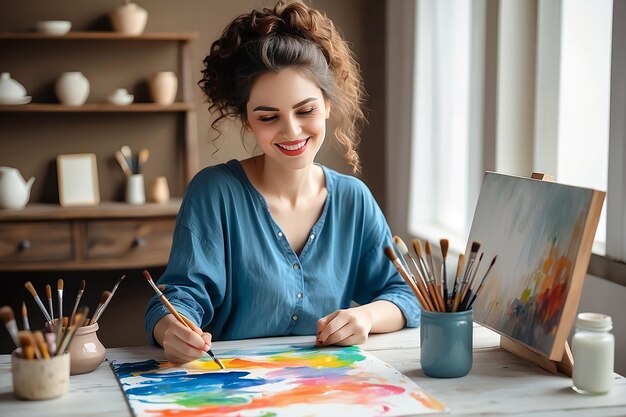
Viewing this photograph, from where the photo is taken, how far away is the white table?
136cm

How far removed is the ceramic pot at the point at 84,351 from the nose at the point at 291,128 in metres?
0.58

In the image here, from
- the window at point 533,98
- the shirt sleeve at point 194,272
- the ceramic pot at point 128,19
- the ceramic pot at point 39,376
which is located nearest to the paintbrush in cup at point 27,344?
the ceramic pot at point 39,376

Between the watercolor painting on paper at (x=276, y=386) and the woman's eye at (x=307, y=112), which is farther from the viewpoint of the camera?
the woman's eye at (x=307, y=112)

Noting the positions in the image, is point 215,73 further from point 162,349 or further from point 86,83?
point 86,83

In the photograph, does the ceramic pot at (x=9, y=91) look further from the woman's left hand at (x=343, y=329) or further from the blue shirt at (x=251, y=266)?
the woman's left hand at (x=343, y=329)

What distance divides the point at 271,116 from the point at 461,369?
0.68 m

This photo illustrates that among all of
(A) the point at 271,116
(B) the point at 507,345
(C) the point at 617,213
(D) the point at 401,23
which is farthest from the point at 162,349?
(D) the point at 401,23

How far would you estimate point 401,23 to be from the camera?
3.79m

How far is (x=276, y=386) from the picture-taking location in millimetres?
1451

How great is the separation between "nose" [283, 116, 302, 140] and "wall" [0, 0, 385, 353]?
2064 mm

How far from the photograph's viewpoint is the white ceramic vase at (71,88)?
372 centimetres

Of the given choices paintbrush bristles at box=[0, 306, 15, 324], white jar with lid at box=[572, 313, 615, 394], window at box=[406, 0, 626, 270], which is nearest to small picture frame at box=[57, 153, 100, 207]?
window at box=[406, 0, 626, 270]

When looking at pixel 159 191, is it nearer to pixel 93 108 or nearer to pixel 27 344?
pixel 93 108

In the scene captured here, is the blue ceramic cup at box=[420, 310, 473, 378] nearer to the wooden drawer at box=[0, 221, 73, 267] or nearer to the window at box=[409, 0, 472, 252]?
the window at box=[409, 0, 472, 252]
